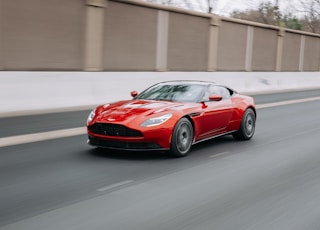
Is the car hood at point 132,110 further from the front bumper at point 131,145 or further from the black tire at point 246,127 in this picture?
the black tire at point 246,127

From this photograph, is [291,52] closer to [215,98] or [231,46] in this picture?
[231,46]

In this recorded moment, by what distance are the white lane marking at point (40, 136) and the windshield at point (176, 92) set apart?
1.90m

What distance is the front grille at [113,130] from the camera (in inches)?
303

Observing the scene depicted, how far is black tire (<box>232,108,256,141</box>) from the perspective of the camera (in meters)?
10.1

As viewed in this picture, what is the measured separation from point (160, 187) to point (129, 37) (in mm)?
12836

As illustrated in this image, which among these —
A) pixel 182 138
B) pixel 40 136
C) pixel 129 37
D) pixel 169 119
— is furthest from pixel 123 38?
pixel 169 119

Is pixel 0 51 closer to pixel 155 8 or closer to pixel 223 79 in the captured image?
pixel 155 8

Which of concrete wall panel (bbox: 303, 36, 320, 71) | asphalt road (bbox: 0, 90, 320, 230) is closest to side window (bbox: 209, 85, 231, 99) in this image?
asphalt road (bbox: 0, 90, 320, 230)

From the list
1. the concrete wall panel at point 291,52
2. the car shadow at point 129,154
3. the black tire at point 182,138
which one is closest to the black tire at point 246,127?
the black tire at point 182,138

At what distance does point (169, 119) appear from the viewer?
25.9 feet

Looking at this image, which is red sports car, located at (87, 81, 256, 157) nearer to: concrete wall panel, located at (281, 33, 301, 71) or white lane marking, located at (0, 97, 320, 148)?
white lane marking, located at (0, 97, 320, 148)

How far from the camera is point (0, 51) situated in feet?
44.5

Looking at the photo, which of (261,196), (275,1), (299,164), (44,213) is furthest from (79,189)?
(275,1)

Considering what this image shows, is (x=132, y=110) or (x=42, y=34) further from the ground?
(x=42, y=34)
